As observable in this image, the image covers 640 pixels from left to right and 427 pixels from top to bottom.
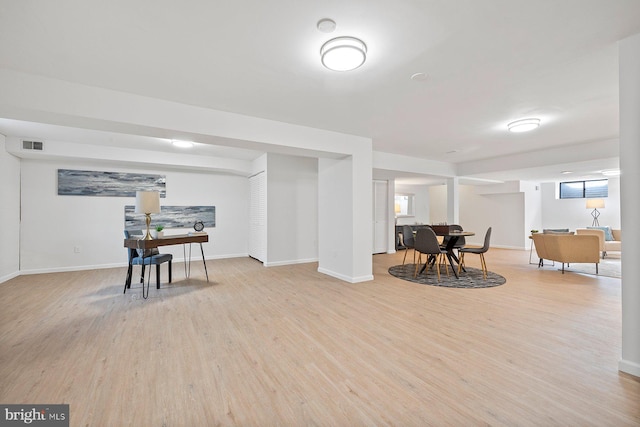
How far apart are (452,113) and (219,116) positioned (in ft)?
9.80

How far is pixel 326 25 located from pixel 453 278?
14.7 ft

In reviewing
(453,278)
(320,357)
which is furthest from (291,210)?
(320,357)

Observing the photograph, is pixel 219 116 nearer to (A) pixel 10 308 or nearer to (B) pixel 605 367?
(A) pixel 10 308

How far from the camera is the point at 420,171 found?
663cm

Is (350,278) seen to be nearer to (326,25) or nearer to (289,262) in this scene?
(289,262)

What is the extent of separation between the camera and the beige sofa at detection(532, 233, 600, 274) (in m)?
5.04

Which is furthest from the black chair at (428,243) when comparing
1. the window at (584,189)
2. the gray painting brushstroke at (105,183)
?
the window at (584,189)

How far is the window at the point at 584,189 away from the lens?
8430 mm

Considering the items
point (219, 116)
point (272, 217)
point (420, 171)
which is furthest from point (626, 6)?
point (272, 217)

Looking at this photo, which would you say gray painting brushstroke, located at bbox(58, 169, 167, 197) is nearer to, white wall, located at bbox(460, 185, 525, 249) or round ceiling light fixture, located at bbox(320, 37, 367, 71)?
round ceiling light fixture, located at bbox(320, 37, 367, 71)

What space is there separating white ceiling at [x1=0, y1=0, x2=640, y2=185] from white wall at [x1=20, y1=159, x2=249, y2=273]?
4033 mm

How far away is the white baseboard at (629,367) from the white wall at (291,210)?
515 cm

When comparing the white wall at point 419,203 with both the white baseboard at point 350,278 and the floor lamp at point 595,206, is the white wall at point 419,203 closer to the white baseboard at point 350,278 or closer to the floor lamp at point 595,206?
the floor lamp at point 595,206

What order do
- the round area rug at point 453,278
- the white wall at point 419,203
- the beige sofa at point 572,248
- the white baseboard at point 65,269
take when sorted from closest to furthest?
the round area rug at point 453,278 < the beige sofa at point 572,248 < the white baseboard at point 65,269 < the white wall at point 419,203
